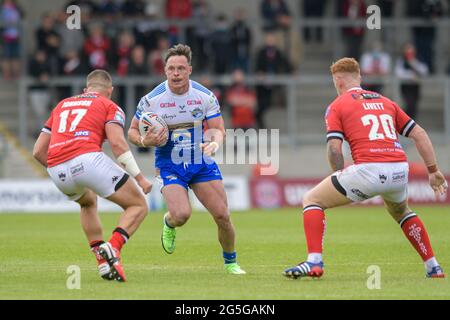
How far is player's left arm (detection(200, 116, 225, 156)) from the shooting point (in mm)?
12375

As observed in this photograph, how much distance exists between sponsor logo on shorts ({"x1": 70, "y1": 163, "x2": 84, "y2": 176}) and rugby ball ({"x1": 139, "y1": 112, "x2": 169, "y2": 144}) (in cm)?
104

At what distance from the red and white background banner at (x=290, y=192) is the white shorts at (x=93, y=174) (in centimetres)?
1529

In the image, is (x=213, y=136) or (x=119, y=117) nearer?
(x=119, y=117)

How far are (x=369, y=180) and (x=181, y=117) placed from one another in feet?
8.21

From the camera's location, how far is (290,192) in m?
27.6

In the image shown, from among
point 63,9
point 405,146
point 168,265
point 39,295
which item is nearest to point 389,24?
point 405,146

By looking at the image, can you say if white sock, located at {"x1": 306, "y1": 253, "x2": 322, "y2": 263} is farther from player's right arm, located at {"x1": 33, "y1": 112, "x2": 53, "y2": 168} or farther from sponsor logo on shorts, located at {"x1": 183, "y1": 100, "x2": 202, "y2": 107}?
player's right arm, located at {"x1": 33, "y1": 112, "x2": 53, "y2": 168}

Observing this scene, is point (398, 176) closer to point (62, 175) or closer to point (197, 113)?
point (197, 113)

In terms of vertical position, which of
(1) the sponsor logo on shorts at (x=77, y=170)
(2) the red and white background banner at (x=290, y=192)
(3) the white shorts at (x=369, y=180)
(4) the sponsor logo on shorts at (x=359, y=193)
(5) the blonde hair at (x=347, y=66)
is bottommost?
(2) the red and white background banner at (x=290, y=192)

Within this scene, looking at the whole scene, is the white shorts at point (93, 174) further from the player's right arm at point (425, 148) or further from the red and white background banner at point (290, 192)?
the red and white background banner at point (290, 192)

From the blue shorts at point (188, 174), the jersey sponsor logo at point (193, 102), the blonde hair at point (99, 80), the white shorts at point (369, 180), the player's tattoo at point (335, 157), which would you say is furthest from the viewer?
the jersey sponsor logo at point (193, 102)

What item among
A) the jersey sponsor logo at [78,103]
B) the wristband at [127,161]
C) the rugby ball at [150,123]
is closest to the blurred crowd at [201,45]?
the rugby ball at [150,123]

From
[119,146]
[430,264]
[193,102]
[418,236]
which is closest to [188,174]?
[193,102]

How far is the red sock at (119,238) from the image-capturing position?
38.9 feet
